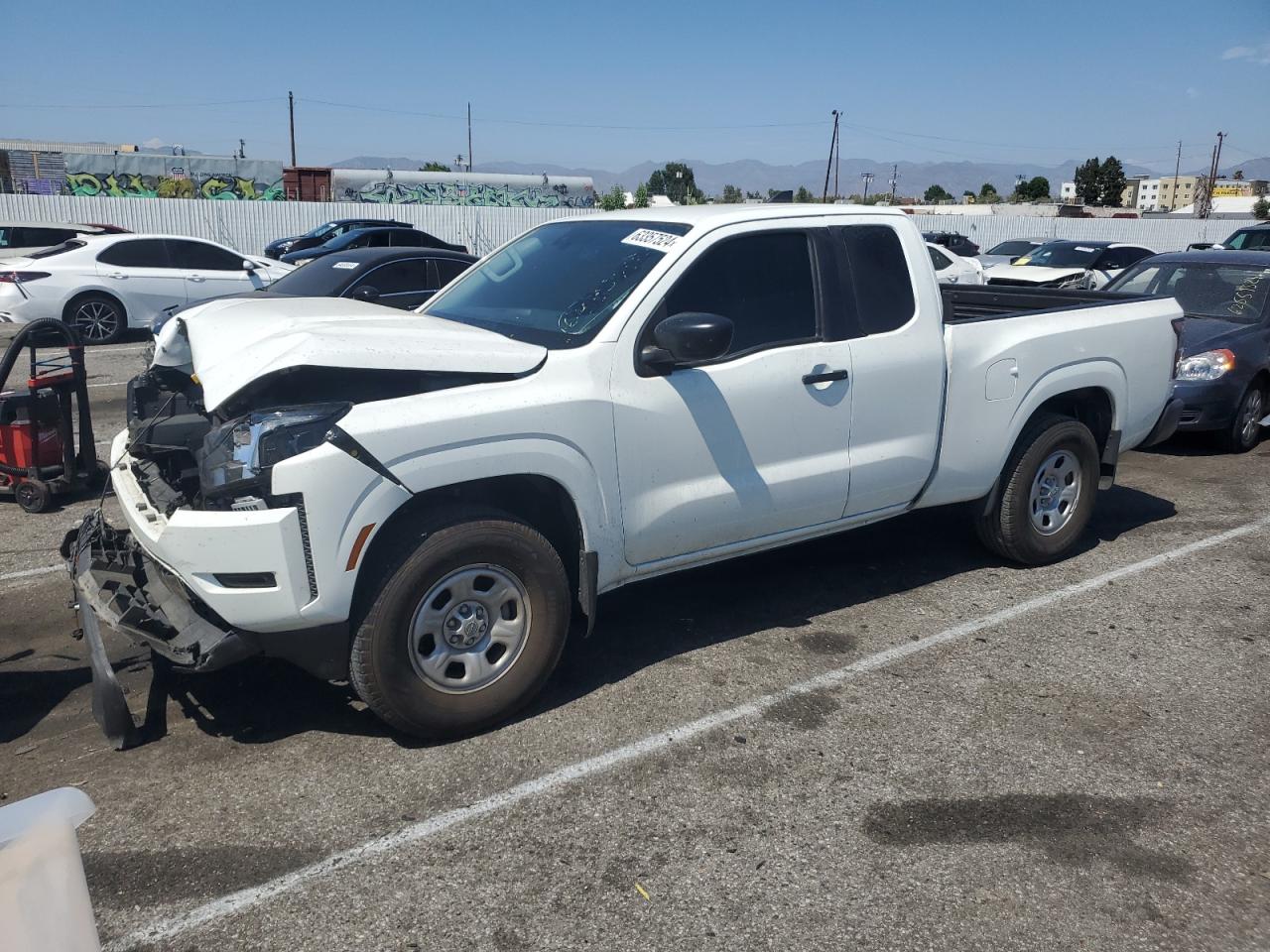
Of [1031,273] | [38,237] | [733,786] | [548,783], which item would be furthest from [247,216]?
[733,786]

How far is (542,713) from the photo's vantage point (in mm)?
4230

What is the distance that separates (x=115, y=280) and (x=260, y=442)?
12795mm

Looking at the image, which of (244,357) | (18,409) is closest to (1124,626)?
(244,357)

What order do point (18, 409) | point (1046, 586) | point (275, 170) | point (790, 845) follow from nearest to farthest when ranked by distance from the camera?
point (790, 845) < point (1046, 586) < point (18, 409) < point (275, 170)

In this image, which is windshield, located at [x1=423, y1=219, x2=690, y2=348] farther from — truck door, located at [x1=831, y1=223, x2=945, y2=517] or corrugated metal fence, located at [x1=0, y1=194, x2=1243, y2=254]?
corrugated metal fence, located at [x1=0, y1=194, x2=1243, y2=254]

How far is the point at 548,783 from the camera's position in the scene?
12.1ft

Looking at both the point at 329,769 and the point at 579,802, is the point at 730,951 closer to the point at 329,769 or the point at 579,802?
the point at 579,802

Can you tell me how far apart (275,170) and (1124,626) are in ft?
183

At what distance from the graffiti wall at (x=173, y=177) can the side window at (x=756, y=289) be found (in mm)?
49711

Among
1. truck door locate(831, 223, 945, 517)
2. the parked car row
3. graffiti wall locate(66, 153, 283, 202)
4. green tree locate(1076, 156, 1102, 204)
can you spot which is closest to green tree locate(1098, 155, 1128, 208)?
green tree locate(1076, 156, 1102, 204)

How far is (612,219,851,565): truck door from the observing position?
4.25 meters

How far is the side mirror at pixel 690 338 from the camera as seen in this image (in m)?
4.04

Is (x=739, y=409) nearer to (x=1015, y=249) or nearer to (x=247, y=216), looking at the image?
(x=1015, y=249)

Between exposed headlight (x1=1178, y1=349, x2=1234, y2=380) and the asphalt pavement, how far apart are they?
383cm
